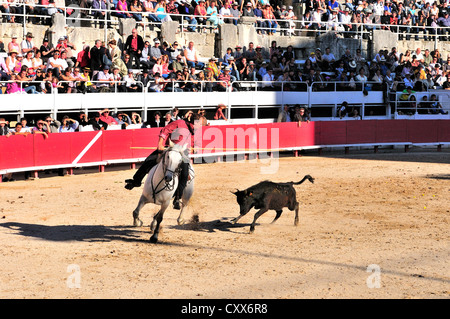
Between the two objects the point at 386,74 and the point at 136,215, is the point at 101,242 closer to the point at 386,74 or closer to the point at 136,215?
the point at 136,215

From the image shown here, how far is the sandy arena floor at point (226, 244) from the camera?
32.2ft

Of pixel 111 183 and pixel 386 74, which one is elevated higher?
pixel 386 74

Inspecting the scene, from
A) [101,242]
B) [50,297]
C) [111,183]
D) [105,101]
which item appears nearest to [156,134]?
[105,101]

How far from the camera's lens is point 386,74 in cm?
3144

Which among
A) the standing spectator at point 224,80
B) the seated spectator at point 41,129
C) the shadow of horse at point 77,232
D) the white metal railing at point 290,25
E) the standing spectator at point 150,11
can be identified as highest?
the standing spectator at point 150,11

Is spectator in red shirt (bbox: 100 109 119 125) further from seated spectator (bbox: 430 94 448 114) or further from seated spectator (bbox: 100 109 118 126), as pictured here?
seated spectator (bbox: 430 94 448 114)

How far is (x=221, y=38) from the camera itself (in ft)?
96.0

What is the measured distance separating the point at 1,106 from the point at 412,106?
16896 millimetres

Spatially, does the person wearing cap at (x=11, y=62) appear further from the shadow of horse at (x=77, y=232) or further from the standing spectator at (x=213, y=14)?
the standing spectator at (x=213, y=14)

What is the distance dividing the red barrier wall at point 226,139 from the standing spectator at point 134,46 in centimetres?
338

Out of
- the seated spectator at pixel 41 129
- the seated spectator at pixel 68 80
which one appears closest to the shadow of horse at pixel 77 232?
the seated spectator at pixel 41 129

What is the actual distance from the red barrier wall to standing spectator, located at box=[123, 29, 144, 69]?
338 centimetres

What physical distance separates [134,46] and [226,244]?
1422 cm

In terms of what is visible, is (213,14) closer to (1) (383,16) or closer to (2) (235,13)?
(2) (235,13)
